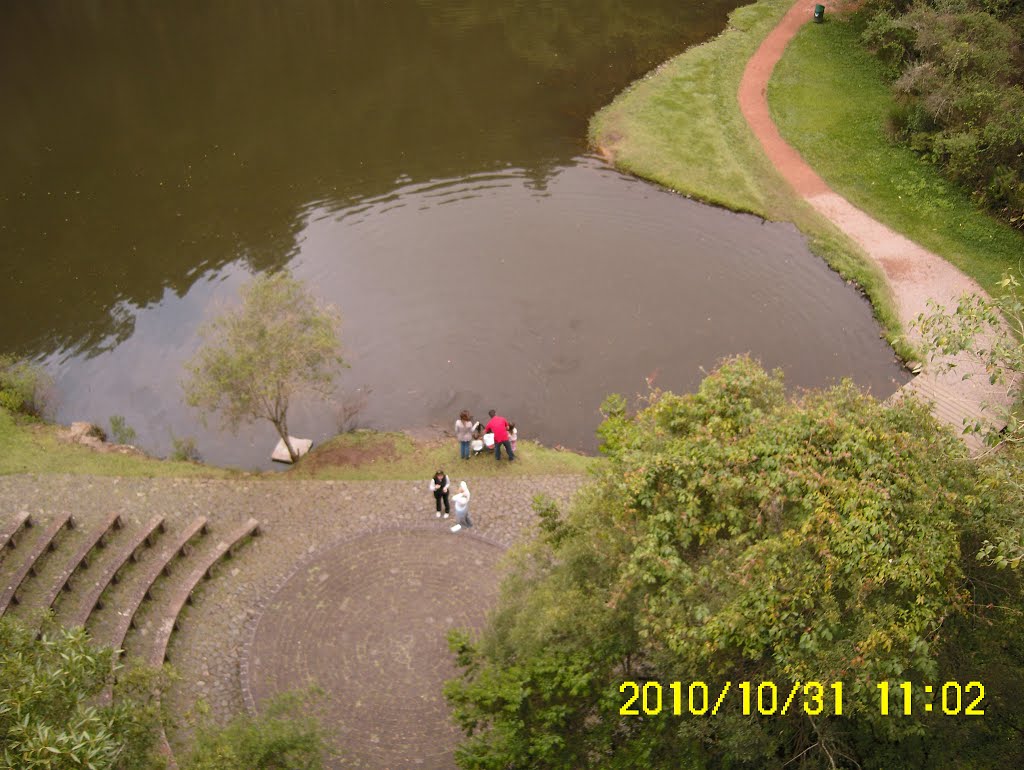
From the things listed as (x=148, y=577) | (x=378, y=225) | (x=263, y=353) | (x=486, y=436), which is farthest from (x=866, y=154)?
(x=148, y=577)

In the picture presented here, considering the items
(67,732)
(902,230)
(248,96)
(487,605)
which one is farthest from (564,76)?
(67,732)

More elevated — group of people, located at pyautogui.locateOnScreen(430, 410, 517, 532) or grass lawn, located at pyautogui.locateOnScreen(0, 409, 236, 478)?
grass lawn, located at pyautogui.locateOnScreen(0, 409, 236, 478)

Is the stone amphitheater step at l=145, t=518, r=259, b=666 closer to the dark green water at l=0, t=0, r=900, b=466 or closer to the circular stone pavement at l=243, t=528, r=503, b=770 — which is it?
the circular stone pavement at l=243, t=528, r=503, b=770

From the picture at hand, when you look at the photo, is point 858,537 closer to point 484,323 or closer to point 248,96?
point 484,323

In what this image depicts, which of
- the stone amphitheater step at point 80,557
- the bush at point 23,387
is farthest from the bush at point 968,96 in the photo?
the bush at point 23,387

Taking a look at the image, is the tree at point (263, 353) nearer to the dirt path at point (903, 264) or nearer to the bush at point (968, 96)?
the dirt path at point (903, 264)
